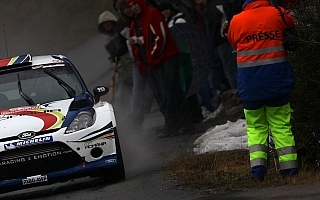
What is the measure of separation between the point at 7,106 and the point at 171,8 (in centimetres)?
735

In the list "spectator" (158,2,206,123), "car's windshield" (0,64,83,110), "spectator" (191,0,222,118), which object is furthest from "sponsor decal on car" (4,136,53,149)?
"spectator" (191,0,222,118)

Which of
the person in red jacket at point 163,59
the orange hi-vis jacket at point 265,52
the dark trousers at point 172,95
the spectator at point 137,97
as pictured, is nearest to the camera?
the orange hi-vis jacket at point 265,52

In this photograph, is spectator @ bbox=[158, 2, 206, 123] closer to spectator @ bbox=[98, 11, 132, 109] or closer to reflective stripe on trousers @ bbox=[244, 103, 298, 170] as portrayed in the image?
spectator @ bbox=[98, 11, 132, 109]

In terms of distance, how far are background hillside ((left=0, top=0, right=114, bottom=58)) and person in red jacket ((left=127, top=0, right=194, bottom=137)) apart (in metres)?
3.89

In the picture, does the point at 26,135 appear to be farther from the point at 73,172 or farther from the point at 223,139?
the point at 223,139

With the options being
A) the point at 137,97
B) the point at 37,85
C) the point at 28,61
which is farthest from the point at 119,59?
the point at 37,85

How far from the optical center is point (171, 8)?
19859mm

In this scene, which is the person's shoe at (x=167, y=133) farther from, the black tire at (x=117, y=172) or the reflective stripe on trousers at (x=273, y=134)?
the reflective stripe on trousers at (x=273, y=134)

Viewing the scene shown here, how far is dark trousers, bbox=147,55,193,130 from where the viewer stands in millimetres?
17594

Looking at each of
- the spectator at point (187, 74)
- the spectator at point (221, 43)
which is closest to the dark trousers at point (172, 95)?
the spectator at point (187, 74)

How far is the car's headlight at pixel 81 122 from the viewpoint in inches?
468

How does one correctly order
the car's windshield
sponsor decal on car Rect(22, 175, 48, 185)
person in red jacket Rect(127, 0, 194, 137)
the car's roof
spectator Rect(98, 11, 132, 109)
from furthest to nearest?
spectator Rect(98, 11, 132, 109)
person in red jacket Rect(127, 0, 194, 137)
the car's roof
the car's windshield
sponsor decal on car Rect(22, 175, 48, 185)

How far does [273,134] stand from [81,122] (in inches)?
104

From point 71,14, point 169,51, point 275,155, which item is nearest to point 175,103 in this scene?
point 169,51
